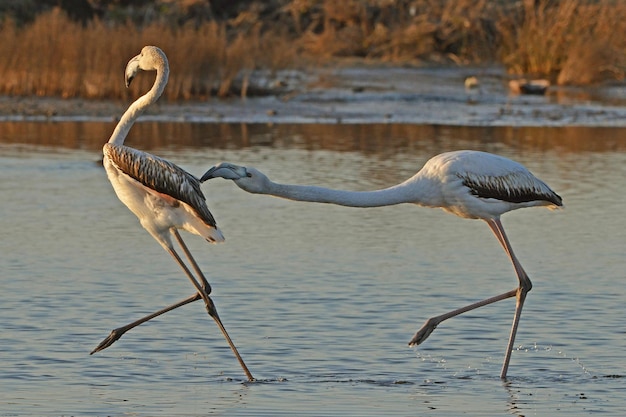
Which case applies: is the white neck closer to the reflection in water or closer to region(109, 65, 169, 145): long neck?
region(109, 65, 169, 145): long neck

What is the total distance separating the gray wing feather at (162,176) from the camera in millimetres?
6992

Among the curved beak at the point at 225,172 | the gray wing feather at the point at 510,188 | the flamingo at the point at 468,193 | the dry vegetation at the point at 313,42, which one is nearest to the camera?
the curved beak at the point at 225,172

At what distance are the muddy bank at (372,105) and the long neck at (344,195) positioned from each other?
1121 cm

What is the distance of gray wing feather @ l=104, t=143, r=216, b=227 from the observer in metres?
6.99

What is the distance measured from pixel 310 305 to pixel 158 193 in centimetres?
138

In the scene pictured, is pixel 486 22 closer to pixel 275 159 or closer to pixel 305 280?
pixel 275 159

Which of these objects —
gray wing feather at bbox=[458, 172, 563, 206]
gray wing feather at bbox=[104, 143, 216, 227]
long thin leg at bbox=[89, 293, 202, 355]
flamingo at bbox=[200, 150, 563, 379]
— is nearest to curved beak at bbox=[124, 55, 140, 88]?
gray wing feather at bbox=[104, 143, 216, 227]

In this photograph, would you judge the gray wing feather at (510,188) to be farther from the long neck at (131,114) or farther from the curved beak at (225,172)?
the long neck at (131,114)

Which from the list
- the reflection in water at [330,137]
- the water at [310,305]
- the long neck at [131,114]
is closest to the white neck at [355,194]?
the water at [310,305]

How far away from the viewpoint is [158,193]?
711 centimetres

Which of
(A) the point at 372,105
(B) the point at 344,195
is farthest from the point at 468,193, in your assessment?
(A) the point at 372,105

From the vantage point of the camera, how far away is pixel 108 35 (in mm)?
19594

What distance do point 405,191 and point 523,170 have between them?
0.83 meters

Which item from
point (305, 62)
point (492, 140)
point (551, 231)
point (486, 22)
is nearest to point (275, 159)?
Result: point (492, 140)
